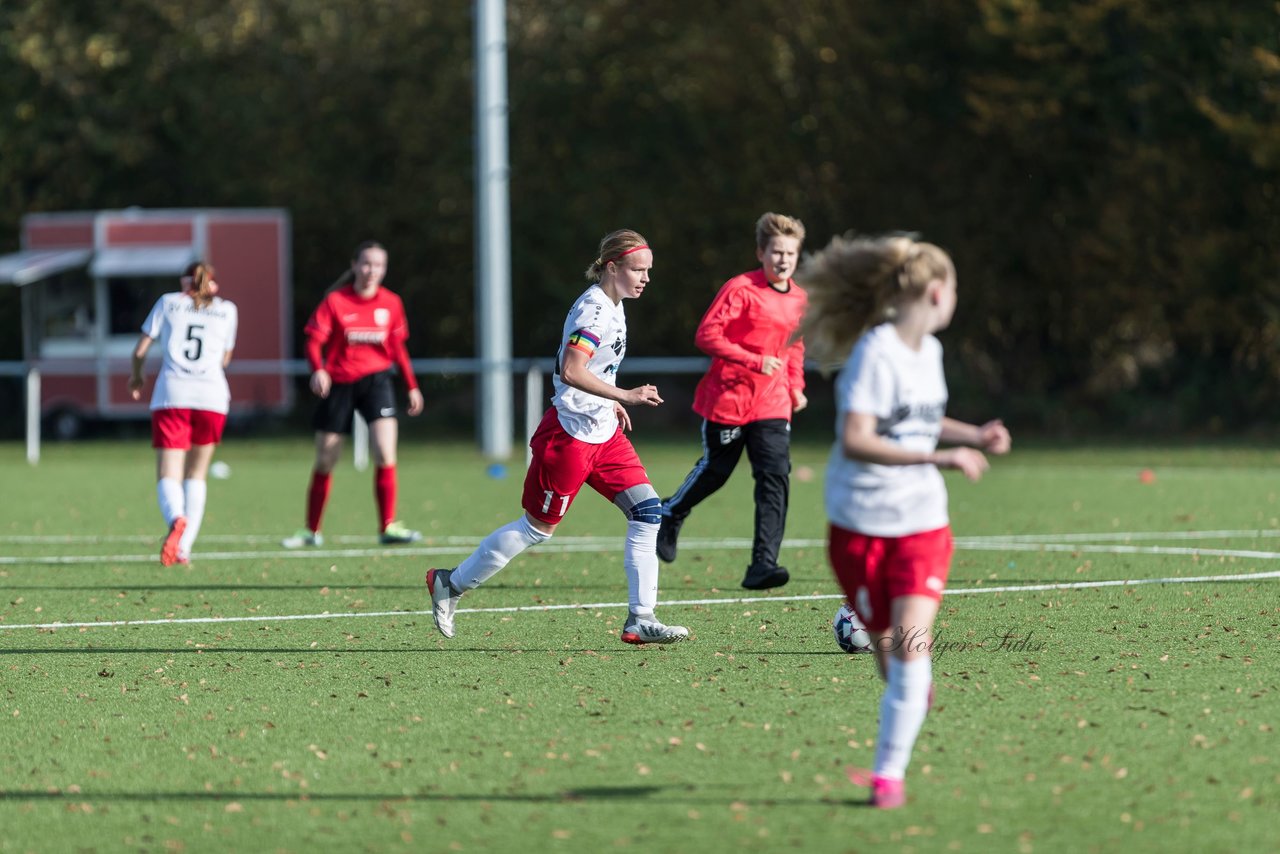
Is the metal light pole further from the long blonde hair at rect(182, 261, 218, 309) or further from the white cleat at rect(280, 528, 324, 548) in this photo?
the long blonde hair at rect(182, 261, 218, 309)

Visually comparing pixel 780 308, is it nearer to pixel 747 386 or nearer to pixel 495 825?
pixel 747 386

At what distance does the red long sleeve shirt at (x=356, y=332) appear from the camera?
12992 mm

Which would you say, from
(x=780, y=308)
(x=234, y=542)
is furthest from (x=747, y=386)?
(x=234, y=542)

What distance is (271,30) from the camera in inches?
1323

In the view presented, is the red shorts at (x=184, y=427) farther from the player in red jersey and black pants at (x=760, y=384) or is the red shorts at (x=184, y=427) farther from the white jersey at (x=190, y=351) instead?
the player in red jersey and black pants at (x=760, y=384)

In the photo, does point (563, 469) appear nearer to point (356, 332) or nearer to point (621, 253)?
point (621, 253)

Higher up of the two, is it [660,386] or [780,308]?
[780,308]

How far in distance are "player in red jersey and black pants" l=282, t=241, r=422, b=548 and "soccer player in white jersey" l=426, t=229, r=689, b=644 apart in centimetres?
464

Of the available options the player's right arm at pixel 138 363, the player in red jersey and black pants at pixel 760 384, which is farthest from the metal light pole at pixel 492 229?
the player in red jersey and black pants at pixel 760 384

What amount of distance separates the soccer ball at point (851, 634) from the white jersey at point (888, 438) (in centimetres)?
253

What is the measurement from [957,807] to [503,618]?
13.9 ft

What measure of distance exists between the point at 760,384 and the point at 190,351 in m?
3.73

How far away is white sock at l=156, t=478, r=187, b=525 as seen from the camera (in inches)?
460

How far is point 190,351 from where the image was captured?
38.4 ft
